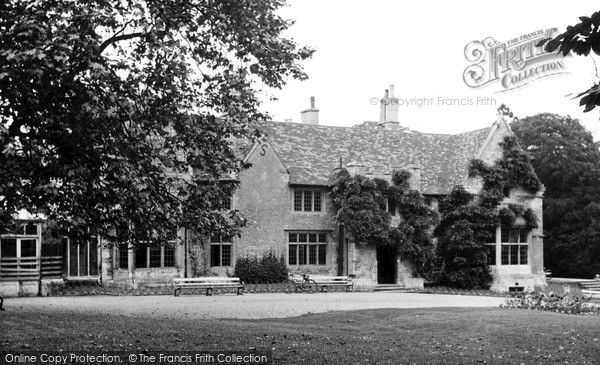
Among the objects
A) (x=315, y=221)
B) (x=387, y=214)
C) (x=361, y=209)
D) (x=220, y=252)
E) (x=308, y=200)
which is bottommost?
(x=220, y=252)

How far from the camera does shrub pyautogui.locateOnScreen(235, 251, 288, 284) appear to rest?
121 ft

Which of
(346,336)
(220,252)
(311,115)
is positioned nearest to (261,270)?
(220,252)

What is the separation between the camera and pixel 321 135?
43.5 metres

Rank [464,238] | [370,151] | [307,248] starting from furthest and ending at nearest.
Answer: [370,151]
[464,238]
[307,248]

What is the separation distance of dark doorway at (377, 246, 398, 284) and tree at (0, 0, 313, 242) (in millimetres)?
23444

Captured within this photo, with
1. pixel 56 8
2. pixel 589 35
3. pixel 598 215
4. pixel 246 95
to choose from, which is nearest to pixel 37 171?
pixel 56 8

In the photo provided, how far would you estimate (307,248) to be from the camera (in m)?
39.4

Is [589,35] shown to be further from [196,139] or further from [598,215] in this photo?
[598,215]

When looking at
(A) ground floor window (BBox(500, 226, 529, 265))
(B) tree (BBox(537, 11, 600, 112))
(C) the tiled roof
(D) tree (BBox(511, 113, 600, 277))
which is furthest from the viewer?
(D) tree (BBox(511, 113, 600, 277))

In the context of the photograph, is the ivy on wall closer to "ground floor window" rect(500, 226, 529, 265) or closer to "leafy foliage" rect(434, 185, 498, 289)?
"leafy foliage" rect(434, 185, 498, 289)

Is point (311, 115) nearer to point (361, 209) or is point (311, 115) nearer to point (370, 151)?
point (370, 151)

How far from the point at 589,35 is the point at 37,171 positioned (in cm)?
1085

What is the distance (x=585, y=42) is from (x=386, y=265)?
34.8 m

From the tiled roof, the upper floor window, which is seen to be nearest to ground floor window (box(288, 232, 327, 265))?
the upper floor window
